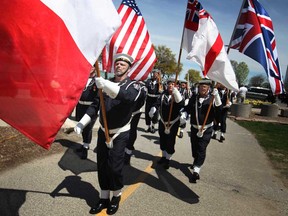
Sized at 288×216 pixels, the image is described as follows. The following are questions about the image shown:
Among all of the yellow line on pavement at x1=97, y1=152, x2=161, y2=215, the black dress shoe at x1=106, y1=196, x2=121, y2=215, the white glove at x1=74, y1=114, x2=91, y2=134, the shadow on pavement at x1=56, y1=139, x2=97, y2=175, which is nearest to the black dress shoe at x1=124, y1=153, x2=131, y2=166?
the yellow line on pavement at x1=97, y1=152, x2=161, y2=215

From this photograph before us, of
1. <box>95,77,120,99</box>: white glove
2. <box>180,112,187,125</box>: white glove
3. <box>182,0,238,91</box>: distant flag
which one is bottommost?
<box>180,112,187,125</box>: white glove

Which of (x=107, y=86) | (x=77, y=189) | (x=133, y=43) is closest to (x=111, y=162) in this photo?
(x=77, y=189)

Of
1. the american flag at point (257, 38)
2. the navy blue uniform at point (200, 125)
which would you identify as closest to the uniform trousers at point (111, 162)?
the navy blue uniform at point (200, 125)

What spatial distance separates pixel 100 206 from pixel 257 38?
410 centimetres

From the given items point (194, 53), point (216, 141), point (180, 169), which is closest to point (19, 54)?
point (194, 53)

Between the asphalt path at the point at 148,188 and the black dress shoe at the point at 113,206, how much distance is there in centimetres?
7

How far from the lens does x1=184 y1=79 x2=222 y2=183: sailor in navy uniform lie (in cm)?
591

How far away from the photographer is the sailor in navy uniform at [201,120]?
5.91 m

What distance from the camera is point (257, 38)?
18.2 ft

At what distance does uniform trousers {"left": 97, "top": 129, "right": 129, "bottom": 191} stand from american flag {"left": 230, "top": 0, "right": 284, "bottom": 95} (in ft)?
9.80

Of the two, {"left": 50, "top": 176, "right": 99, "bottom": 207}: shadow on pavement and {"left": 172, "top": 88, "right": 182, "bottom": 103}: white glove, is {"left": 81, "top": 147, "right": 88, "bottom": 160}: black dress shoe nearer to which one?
{"left": 50, "top": 176, "right": 99, "bottom": 207}: shadow on pavement

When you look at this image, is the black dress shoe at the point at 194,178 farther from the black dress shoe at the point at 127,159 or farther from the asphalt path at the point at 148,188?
the black dress shoe at the point at 127,159

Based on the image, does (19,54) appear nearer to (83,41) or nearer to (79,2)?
(83,41)

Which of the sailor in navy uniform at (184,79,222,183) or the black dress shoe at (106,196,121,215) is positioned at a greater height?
the sailor in navy uniform at (184,79,222,183)
